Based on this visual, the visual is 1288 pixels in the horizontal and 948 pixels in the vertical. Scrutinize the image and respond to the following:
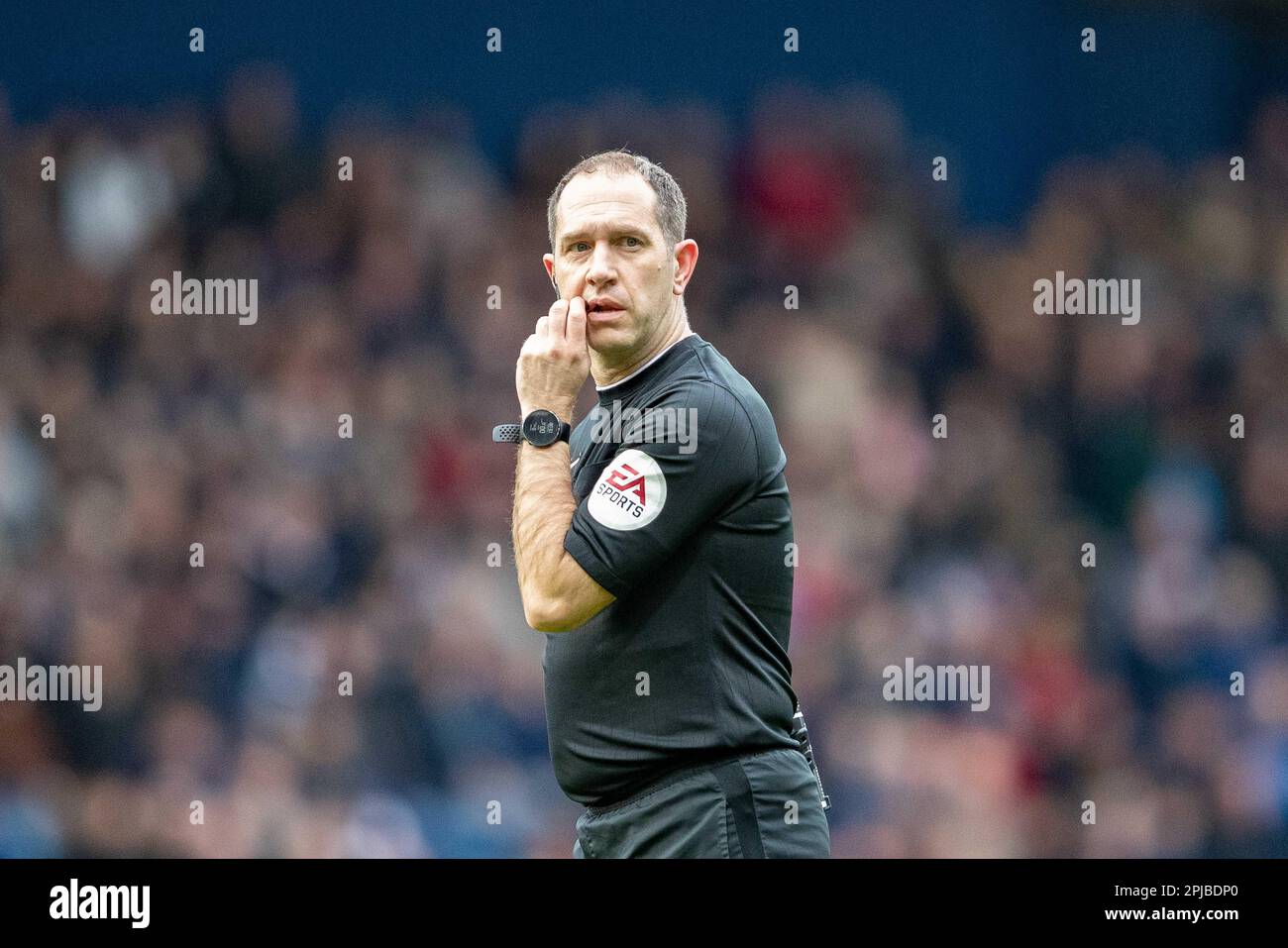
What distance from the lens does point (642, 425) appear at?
10.9ft

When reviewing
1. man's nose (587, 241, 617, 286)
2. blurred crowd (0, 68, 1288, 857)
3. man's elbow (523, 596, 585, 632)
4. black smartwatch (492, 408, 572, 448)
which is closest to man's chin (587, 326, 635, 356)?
man's nose (587, 241, 617, 286)

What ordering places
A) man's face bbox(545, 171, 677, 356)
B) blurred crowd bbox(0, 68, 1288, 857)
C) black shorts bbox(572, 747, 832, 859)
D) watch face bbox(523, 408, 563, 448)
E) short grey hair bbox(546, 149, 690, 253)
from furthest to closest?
1. blurred crowd bbox(0, 68, 1288, 857)
2. short grey hair bbox(546, 149, 690, 253)
3. man's face bbox(545, 171, 677, 356)
4. watch face bbox(523, 408, 563, 448)
5. black shorts bbox(572, 747, 832, 859)

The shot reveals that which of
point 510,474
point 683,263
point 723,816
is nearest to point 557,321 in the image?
point 683,263

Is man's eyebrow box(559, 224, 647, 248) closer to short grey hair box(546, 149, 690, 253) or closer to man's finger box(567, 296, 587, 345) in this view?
short grey hair box(546, 149, 690, 253)

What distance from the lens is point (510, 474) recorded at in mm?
7551

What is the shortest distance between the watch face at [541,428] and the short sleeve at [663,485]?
14cm

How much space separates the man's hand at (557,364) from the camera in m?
3.41

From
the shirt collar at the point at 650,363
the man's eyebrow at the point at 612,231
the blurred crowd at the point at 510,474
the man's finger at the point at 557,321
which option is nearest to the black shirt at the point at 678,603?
the shirt collar at the point at 650,363

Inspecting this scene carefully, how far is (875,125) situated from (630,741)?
5.94 metres

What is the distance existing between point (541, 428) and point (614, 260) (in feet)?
1.38

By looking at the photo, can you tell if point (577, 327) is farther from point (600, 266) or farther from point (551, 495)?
Result: point (551, 495)

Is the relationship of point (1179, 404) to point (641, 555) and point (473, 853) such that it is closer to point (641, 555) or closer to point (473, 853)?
point (473, 853)

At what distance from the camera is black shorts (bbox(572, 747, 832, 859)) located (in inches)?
126
